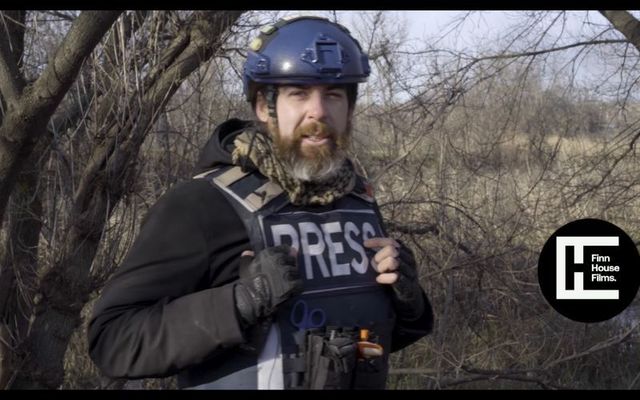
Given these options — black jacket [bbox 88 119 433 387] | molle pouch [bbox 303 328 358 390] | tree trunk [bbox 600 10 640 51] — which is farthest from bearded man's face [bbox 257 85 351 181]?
tree trunk [bbox 600 10 640 51]

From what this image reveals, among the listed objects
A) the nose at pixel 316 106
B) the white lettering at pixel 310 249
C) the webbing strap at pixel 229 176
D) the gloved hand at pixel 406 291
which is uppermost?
the nose at pixel 316 106

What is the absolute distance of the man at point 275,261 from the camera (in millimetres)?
2406

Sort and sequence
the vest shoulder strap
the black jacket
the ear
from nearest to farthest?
the black jacket
the vest shoulder strap
the ear

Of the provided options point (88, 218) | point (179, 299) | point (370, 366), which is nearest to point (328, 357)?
point (370, 366)

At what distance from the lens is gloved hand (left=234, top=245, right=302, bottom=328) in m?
2.39

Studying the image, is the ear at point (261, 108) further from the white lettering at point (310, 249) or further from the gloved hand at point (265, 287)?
the gloved hand at point (265, 287)

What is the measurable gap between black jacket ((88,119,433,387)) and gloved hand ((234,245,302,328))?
0.11 feet

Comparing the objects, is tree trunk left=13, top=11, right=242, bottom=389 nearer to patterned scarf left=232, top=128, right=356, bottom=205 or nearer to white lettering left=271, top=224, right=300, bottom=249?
patterned scarf left=232, top=128, right=356, bottom=205

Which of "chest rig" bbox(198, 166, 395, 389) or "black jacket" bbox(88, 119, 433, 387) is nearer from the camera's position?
"black jacket" bbox(88, 119, 433, 387)

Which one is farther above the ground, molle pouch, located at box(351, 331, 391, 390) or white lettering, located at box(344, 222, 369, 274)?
white lettering, located at box(344, 222, 369, 274)

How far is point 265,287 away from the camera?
7.84 feet

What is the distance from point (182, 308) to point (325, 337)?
411mm

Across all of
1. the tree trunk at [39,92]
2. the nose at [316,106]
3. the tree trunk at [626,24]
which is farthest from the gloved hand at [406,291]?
the tree trunk at [626,24]
